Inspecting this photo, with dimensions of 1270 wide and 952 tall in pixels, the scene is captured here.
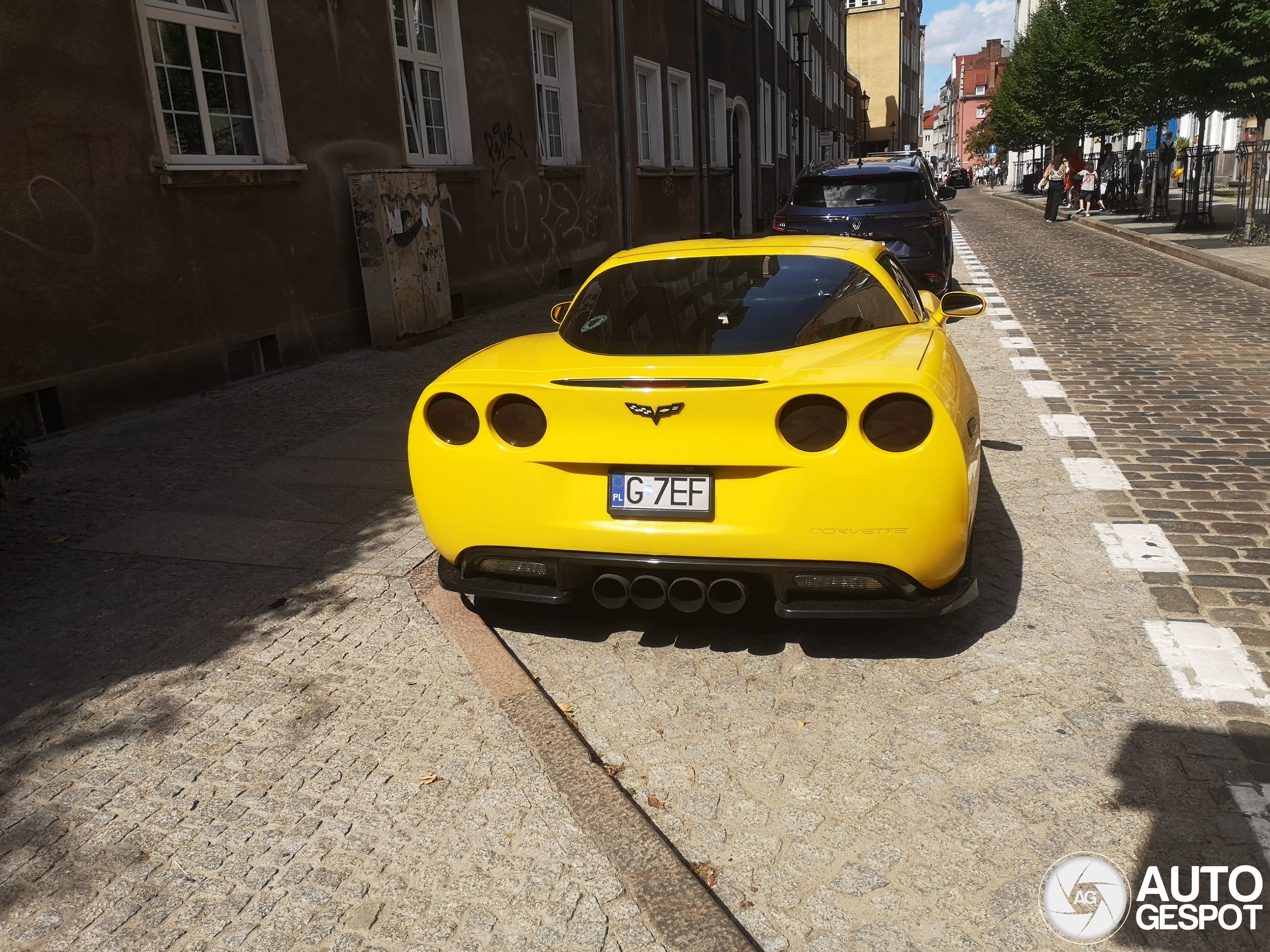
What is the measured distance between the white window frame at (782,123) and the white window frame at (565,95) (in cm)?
1675

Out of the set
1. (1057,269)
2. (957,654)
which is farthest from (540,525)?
(1057,269)

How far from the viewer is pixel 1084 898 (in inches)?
96.0

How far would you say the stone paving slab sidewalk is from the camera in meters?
2.48

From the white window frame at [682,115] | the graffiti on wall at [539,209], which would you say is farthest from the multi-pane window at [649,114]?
the graffiti on wall at [539,209]

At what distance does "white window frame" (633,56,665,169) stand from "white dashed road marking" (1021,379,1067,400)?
1308 centimetres

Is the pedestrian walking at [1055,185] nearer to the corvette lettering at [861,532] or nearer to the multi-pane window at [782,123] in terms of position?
the multi-pane window at [782,123]

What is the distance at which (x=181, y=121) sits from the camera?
8.93m

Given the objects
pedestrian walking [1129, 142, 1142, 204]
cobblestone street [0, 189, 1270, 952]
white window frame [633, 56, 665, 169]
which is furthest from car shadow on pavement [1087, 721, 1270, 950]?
pedestrian walking [1129, 142, 1142, 204]

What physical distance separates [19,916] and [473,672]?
1548 mm

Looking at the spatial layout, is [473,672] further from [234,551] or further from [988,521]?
[988,521]

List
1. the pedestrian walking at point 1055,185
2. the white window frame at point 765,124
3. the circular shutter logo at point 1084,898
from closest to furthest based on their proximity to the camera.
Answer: the circular shutter logo at point 1084,898
the white window frame at point 765,124
the pedestrian walking at point 1055,185

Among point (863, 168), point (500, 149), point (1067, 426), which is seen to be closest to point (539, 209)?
point (500, 149)

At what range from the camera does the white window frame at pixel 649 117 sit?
20.4 meters

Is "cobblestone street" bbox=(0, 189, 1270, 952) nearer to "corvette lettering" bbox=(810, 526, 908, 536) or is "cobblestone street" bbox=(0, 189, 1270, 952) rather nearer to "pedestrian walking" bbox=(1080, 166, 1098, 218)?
"corvette lettering" bbox=(810, 526, 908, 536)
